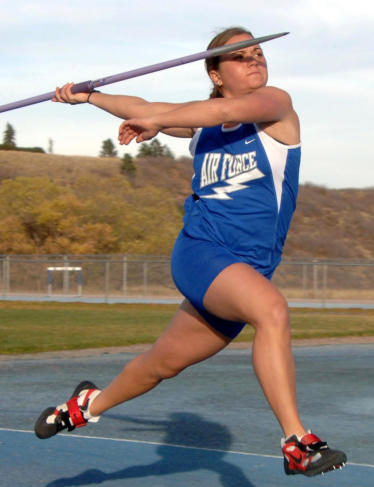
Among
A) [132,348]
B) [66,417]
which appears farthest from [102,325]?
[66,417]

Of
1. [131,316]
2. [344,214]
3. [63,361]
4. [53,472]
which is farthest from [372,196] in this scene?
[53,472]

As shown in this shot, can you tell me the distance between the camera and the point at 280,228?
14.2ft

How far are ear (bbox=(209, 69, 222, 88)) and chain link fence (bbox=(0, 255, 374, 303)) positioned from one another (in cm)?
2838

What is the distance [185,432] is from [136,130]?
147 inches

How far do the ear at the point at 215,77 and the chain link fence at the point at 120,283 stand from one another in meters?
28.4

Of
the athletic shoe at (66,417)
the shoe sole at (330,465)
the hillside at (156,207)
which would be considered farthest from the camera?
the hillside at (156,207)

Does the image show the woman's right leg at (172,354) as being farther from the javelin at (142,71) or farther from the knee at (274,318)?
the javelin at (142,71)

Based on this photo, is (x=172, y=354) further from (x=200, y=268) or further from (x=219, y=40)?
(x=219, y=40)

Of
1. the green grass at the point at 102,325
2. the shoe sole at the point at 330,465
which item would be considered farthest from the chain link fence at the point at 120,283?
the shoe sole at the point at 330,465

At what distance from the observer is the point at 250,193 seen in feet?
14.0

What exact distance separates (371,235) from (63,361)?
2119 inches

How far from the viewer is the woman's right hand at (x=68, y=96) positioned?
4.84 meters

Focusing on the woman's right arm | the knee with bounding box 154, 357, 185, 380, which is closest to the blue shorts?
the knee with bounding box 154, 357, 185, 380

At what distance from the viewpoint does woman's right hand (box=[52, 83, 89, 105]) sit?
484 cm
